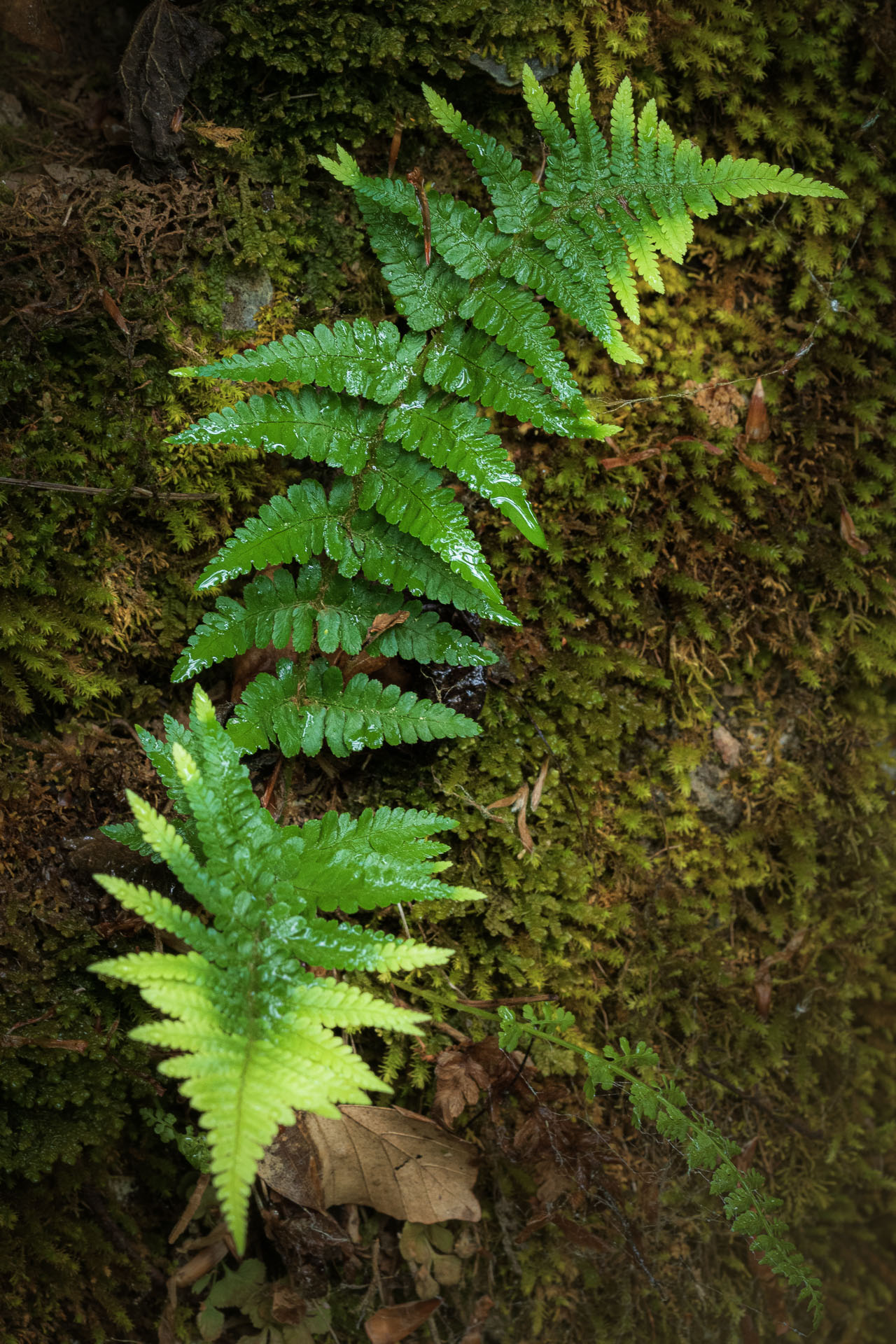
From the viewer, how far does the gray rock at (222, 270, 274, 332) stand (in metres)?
3.10

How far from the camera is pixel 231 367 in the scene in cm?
Answer: 273

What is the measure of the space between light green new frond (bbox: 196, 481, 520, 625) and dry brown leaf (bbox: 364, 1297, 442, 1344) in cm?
269

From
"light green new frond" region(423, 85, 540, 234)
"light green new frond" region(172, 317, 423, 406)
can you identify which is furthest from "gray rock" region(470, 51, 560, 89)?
"light green new frond" region(172, 317, 423, 406)

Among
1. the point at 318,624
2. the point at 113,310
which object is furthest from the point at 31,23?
the point at 318,624

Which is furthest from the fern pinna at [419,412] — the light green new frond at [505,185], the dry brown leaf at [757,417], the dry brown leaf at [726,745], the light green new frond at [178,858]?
the dry brown leaf at [726,745]

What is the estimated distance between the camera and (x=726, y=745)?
3746 millimetres

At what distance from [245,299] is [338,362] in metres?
0.58

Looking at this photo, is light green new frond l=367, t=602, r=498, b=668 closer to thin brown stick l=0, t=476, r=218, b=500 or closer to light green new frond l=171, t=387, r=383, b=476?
light green new frond l=171, t=387, r=383, b=476

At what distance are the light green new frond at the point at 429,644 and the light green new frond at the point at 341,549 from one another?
0.34ft

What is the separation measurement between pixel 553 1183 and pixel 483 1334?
81cm

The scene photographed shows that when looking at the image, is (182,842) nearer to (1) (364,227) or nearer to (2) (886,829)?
(1) (364,227)

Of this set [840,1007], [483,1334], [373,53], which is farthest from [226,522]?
[840,1007]

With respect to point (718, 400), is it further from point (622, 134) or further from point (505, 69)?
point (505, 69)

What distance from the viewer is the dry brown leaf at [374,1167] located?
9.56 ft
